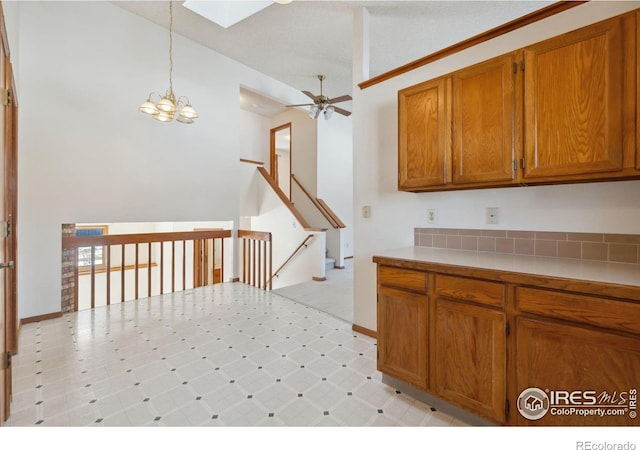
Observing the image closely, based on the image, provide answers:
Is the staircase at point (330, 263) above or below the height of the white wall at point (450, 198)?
below

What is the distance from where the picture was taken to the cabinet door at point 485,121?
169cm

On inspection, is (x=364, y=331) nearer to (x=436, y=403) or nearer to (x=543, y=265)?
(x=436, y=403)

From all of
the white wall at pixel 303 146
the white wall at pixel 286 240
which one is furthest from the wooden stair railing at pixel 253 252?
the white wall at pixel 303 146

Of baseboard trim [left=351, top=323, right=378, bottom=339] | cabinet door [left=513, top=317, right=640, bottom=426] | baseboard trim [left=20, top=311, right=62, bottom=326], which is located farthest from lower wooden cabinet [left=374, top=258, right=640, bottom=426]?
baseboard trim [left=20, top=311, right=62, bottom=326]

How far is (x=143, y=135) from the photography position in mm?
3688

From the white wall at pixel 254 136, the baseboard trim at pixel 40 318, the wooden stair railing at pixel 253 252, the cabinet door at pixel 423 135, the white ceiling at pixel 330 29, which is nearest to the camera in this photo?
the cabinet door at pixel 423 135

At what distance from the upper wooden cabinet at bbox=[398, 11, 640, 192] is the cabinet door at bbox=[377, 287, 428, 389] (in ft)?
2.85

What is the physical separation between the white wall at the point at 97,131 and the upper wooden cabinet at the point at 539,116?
3.37 metres

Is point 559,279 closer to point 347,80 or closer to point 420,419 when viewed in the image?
point 420,419

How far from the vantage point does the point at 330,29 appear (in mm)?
3557

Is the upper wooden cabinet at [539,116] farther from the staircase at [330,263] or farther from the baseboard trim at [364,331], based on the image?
the staircase at [330,263]

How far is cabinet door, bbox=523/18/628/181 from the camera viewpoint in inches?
54.4
